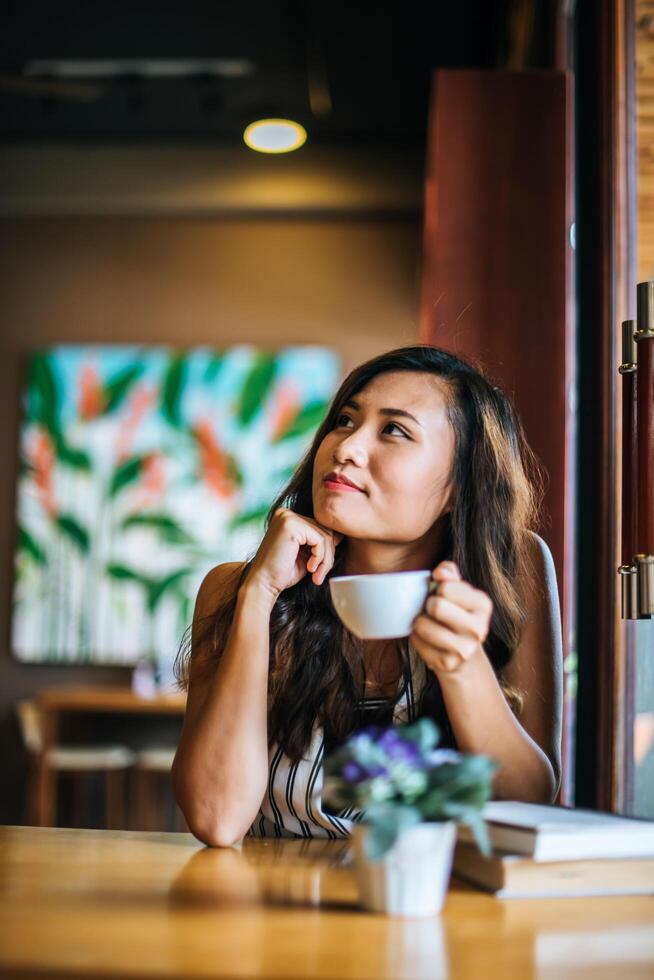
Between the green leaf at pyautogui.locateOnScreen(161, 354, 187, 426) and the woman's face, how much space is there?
3958 millimetres

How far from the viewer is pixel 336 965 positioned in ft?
2.23

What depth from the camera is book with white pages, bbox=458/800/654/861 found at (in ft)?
2.81

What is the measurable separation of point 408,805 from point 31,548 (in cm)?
482

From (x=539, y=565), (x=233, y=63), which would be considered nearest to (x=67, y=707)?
(x=233, y=63)

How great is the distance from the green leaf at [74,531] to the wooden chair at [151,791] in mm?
1093

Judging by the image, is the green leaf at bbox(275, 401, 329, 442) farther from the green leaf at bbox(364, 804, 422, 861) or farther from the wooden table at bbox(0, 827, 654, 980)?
the green leaf at bbox(364, 804, 422, 861)

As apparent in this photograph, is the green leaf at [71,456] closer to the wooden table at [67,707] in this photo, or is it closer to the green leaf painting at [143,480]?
the green leaf painting at [143,480]

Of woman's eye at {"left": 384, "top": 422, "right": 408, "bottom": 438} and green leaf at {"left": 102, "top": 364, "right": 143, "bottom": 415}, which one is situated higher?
green leaf at {"left": 102, "top": 364, "right": 143, "bottom": 415}

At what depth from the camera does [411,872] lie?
0.79 meters

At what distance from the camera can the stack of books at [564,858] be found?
0.86 meters

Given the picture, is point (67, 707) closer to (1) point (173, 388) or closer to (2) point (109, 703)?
(2) point (109, 703)

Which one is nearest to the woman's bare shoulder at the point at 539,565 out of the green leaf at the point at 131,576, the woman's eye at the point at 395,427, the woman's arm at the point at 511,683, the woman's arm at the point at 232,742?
the woman's arm at the point at 511,683

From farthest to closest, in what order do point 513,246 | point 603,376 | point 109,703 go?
point 109,703 → point 513,246 → point 603,376

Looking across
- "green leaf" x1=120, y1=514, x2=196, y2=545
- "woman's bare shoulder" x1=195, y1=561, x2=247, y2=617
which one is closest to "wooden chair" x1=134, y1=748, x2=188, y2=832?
"green leaf" x1=120, y1=514, x2=196, y2=545
